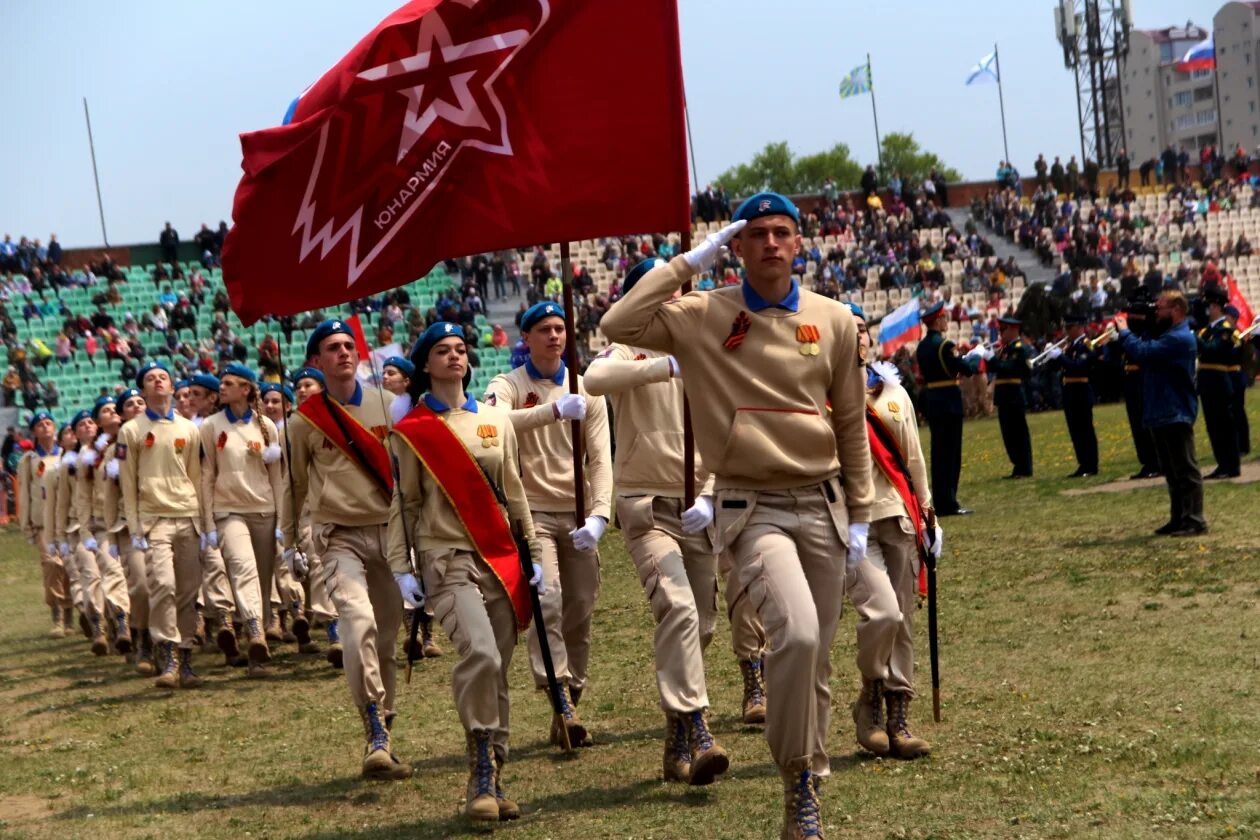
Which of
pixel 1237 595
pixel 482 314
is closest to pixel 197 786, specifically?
pixel 1237 595

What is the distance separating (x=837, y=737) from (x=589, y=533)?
1.59 meters

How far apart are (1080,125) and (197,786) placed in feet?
222

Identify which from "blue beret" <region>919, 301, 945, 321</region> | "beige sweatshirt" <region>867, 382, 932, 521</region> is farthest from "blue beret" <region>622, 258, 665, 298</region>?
"blue beret" <region>919, 301, 945, 321</region>

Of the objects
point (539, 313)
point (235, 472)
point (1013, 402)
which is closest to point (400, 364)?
point (235, 472)

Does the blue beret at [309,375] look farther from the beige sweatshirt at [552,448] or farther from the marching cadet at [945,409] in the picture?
the marching cadet at [945,409]

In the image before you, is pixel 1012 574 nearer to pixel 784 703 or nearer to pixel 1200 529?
pixel 1200 529

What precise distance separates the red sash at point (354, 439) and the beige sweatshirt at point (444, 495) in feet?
3.93

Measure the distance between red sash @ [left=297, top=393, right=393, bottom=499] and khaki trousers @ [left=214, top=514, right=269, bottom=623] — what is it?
3.94 meters

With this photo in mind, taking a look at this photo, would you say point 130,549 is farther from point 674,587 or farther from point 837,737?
point 837,737

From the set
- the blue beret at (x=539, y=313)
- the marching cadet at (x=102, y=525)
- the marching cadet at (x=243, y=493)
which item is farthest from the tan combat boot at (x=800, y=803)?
the marching cadet at (x=102, y=525)

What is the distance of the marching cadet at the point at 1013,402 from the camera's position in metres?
22.9

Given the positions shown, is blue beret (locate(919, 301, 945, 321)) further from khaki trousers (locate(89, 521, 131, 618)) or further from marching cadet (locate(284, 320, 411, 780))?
marching cadet (locate(284, 320, 411, 780))

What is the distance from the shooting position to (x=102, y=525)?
17.0m

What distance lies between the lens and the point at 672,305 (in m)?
6.98
